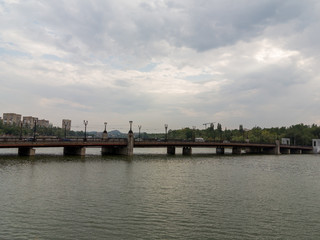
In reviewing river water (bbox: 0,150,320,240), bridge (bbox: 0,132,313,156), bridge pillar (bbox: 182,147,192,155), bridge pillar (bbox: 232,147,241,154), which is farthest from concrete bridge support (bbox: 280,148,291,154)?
river water (bbox: 0,150,320,240)

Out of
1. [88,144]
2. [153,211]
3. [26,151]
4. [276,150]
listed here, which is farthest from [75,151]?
[276,150]

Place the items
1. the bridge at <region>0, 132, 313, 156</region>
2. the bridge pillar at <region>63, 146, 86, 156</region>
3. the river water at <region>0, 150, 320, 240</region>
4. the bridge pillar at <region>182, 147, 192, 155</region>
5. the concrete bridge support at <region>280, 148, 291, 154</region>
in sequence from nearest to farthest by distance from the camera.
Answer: the river water at <region>0, 150, 320, 240</region>, the bridge at <region>0, 132, 313, 156</region>, the bridge pillar at <region>63, 146, 86, 156</region>, the bridge pillar at <region>182, 147, 192, 155</region>, the concrete bridge support at <region>280, 148, 291, 154</region>

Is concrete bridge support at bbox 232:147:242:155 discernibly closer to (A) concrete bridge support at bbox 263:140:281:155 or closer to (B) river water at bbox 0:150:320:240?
(A) concrete bridge support at bbox 263:140:281:155

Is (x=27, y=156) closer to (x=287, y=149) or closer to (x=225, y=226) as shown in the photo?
(x=225, y=226)

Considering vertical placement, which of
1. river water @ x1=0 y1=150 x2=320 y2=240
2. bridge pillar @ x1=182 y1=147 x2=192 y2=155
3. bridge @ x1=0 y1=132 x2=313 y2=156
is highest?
bridge @ x1=0 y1=132 x2=313 y2=156

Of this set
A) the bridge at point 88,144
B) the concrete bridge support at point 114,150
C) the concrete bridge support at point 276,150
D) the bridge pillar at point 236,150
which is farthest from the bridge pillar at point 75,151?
the concrete bridge support at point 276,150

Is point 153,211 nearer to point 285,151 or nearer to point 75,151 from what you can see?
point 75,151

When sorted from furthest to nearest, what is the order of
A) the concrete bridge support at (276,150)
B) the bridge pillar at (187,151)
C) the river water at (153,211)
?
the concrete bridge support at (276,150) < the bridge pillar at (187,151) < the river water at (153,211)

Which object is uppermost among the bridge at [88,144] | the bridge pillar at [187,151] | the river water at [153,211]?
the bridge at [88,144]

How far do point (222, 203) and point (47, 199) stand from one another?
16403 mm

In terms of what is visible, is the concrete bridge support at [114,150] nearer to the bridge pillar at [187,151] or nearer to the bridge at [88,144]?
the bridge at [88,144]

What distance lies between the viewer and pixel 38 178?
113ft

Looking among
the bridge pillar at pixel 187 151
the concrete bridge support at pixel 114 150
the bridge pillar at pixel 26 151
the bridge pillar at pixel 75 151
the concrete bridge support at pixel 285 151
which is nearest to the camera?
the bridge pillar at pixel 26 151

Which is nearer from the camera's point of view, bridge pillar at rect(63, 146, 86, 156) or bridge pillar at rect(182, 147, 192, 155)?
bridge pillar at rect(63, 146, 86, 156)
